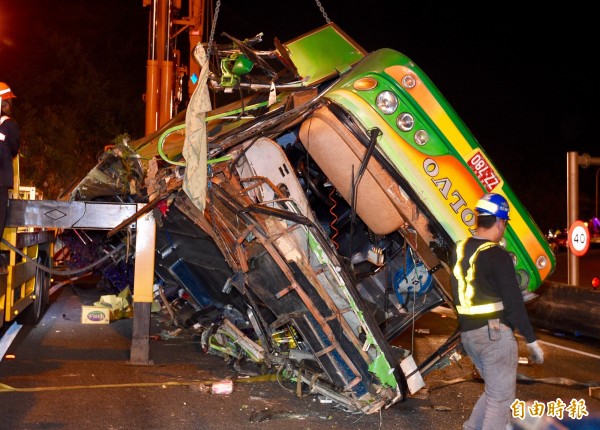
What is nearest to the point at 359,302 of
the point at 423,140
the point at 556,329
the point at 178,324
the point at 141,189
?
the point at 423,140

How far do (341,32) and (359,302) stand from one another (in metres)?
2.34

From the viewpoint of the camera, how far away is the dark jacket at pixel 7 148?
21.9 feet

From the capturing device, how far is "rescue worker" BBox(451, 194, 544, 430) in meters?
4.38

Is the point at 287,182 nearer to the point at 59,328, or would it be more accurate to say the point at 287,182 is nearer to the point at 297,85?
the point at 297,85

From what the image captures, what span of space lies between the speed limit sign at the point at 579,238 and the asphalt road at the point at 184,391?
7.39 ft

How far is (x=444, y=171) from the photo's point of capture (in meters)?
5.61

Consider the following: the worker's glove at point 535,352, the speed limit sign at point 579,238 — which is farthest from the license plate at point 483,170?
the speed limit sign at point 579,238

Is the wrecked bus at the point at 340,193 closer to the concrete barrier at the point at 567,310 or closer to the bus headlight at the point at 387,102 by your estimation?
the bus headlight at the point at 387,102

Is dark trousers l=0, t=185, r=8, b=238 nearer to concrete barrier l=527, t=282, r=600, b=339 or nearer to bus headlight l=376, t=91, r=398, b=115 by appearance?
bus headlight l=376, t=91, r=398, b=115

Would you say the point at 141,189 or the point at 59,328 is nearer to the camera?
the point at 141,189

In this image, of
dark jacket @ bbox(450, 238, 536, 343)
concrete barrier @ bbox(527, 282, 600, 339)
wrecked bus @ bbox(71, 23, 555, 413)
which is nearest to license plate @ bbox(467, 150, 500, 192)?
wrecked bus @ bbox(71, 23, 555, 413)

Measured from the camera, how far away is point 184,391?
620cm

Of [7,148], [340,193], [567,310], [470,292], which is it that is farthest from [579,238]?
[7,148]

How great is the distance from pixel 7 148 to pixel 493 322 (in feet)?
14.6
